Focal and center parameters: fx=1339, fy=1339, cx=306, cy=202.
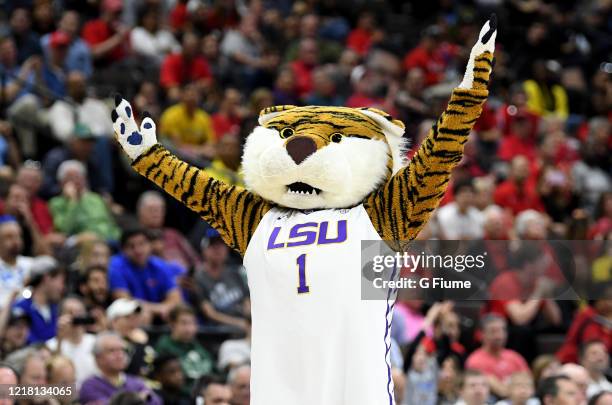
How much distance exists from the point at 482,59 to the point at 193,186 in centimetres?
121

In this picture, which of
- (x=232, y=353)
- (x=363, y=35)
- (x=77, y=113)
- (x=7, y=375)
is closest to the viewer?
(x=7, y=375)

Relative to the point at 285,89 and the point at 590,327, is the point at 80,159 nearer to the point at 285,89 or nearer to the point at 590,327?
the point at 285,89

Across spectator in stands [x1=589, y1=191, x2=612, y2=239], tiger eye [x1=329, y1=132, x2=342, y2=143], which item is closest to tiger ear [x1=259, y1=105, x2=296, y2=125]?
tiger eye [x1=329, y1=132, x2=342, y2=143]

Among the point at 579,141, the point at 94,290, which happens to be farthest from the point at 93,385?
the point at 579,141

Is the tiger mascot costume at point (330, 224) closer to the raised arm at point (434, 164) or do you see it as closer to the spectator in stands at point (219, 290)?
the raised arm at point (434, 164)

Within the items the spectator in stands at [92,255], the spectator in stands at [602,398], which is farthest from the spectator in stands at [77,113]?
the spectator in stands at [602,398]

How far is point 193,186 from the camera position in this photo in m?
4.92

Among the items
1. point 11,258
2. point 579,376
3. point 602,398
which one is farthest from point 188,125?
point 602,398

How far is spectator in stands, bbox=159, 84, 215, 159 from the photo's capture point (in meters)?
10.5

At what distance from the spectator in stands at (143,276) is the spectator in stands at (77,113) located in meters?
1.62

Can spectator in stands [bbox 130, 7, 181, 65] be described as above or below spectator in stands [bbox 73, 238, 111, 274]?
above

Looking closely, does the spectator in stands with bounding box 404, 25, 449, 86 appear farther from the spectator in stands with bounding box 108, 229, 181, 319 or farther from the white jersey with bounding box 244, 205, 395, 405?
the white jersey with bounding box 244, 205, 395, 405

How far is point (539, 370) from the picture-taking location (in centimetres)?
812

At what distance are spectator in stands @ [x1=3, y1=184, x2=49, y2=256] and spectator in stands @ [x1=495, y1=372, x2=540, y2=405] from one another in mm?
3014
